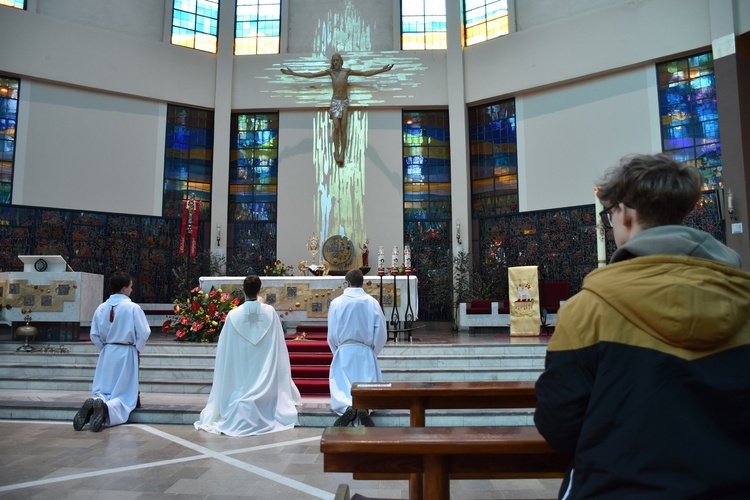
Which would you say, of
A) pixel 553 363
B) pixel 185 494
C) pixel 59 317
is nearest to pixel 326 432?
pixel 553 363

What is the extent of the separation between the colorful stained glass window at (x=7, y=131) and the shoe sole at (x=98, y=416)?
9.32m

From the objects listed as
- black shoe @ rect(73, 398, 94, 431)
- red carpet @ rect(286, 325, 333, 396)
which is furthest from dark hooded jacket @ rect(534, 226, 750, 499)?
red carpet @ rect(286, 325, 333, 396)

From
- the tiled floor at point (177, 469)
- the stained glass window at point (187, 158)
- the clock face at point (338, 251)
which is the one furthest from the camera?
the stained glass window at point (187, 158)

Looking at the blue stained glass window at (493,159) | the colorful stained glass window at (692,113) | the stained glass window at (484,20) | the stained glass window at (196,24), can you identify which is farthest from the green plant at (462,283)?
the stained glass window at (196,24)

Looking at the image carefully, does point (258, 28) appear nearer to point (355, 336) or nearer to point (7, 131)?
point (7, 131)

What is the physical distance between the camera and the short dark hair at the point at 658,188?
4.69ft

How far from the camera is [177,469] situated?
407 centimetres

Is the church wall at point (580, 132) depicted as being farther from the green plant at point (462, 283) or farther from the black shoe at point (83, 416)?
the black shoe at point (83, 416)

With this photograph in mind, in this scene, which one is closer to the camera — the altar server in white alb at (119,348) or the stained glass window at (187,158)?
the altar server in white alb at (119,348)

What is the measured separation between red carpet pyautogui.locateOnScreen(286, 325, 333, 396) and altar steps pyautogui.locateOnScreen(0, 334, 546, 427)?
0.06ft

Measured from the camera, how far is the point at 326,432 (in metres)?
1.87

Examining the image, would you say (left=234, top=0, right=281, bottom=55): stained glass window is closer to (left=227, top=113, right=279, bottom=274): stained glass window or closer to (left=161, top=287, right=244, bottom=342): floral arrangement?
(left=227, top=113, right=279, bottom=274): stained glass window

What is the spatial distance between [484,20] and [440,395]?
14130 millimetres

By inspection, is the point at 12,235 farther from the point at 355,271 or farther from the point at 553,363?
the point at 553,363
